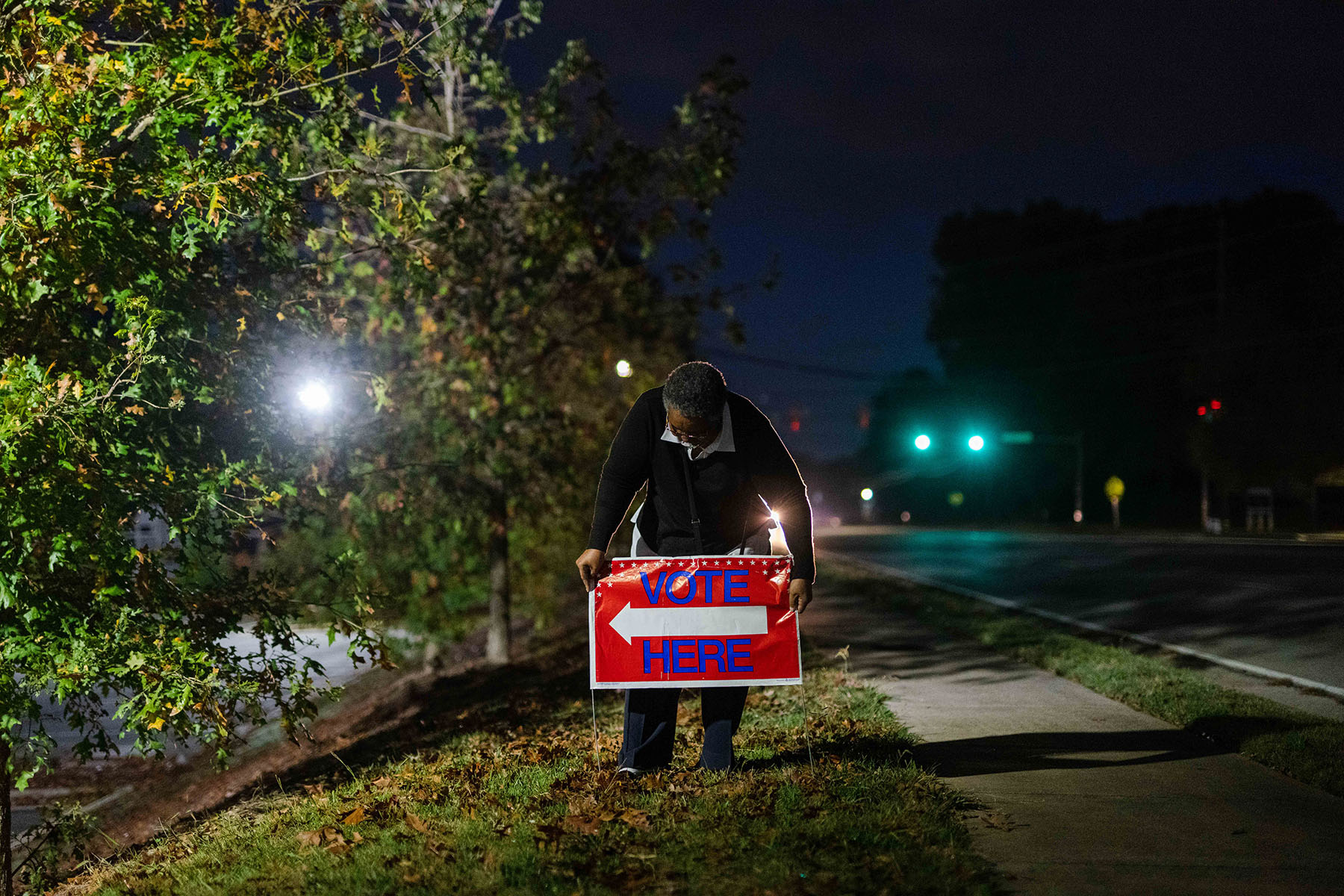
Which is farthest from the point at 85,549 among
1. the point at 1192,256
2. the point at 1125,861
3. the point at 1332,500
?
the point at 1192,256

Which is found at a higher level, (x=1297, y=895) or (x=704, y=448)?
(x=704, y=448)

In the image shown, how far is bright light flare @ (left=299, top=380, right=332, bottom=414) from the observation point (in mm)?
9281

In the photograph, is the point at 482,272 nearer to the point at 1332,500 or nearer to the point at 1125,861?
the point at 1125,861

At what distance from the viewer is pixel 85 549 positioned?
6.01 metres

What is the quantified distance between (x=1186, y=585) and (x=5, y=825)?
54.9ft

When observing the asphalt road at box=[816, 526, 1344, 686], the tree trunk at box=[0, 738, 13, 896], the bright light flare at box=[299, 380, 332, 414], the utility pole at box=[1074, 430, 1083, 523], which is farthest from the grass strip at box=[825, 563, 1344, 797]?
the utility pole at box=[1074, 430, 1083, 523]

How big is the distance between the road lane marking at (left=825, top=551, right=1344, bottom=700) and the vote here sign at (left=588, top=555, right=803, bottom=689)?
5.79 meters

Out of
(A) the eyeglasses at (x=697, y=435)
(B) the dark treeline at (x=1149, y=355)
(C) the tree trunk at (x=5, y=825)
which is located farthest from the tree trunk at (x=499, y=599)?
(B) the dark treeline at (x=1149, y=355)

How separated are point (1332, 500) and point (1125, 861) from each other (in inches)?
2099

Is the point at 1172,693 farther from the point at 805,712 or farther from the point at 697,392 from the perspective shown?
the point at 697,392

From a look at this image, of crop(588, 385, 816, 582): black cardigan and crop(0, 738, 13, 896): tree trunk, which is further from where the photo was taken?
crop(0, 738, 13, 896): tree trunk

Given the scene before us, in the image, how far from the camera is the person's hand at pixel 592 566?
5.39 meters

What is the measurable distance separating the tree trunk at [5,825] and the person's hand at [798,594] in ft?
15.8

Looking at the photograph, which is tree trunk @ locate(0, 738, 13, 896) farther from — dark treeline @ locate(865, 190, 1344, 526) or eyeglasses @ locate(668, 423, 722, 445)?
dark treeline @ locate(865, 190, 1344, 526)
